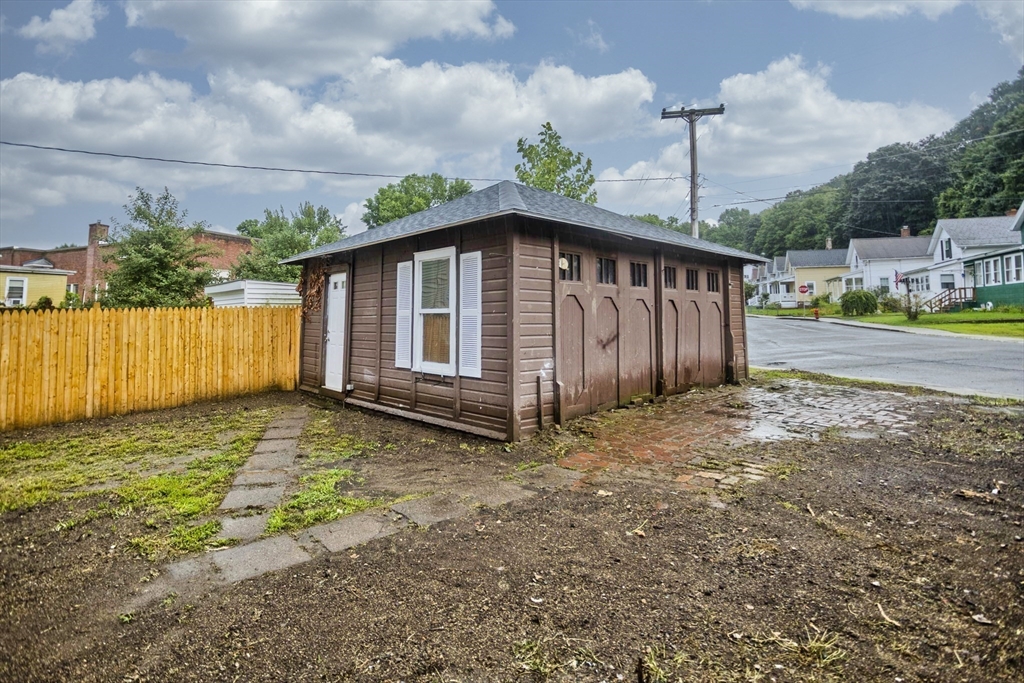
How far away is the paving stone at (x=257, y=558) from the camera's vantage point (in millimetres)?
2439

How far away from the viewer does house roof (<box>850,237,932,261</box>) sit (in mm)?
37812

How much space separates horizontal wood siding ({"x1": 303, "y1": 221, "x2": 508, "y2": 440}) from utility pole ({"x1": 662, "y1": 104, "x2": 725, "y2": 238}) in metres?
10.6

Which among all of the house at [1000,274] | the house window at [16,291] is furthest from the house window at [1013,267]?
the house window at [16,291]

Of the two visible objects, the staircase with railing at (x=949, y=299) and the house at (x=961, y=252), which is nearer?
the staircase with railing at (x=949, y=299)

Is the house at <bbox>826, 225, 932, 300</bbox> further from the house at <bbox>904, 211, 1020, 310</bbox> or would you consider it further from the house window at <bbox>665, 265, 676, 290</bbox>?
the house window at <bbox>665, 265, 676, 290</bbox>

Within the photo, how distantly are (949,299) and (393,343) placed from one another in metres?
35.1

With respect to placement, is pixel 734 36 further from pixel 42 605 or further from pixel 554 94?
pixel 42 605

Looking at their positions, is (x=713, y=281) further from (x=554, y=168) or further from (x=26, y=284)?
(x=26, y=284)

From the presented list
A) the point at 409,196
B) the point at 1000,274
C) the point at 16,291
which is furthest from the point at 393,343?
the point at 1000,274

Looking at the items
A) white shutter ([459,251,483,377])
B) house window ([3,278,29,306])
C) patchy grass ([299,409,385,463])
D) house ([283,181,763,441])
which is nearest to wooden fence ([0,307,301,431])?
house ([283,181,763,441])

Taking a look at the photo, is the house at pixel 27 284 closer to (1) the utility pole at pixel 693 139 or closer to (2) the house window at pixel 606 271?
(2) the house window at pixel 606 271

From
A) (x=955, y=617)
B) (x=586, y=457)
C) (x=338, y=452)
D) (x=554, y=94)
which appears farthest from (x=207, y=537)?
(x=554, y=94)

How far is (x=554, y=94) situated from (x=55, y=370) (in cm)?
1596

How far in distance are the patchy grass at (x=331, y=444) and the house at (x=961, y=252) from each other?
35314 mm
